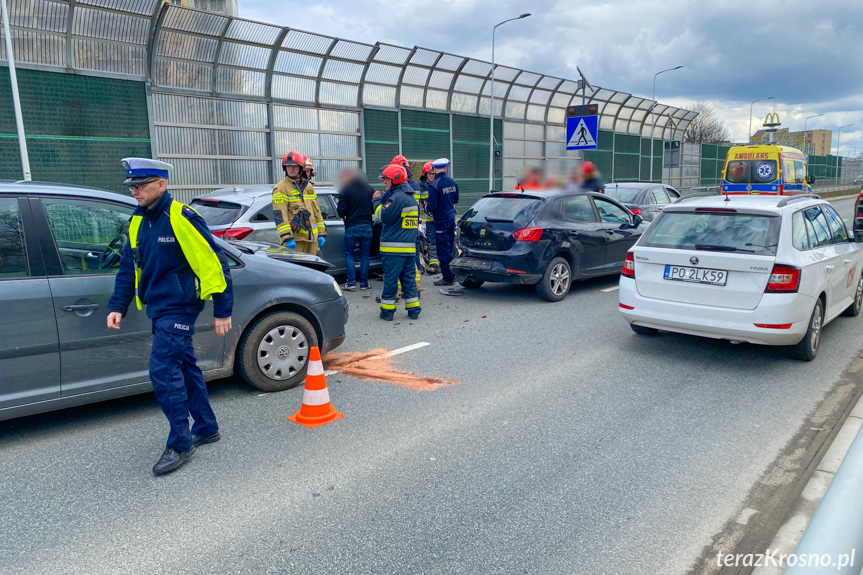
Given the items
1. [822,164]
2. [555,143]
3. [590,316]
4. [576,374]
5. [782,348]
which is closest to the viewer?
[576,374]

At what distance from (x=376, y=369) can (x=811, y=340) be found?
13.2 feet

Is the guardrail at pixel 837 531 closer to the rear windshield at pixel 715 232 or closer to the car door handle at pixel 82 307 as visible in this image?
the rear windshield at pixel 715 232

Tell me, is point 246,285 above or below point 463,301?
above

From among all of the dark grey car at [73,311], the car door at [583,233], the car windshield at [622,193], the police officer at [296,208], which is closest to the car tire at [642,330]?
the car door at [583,233]

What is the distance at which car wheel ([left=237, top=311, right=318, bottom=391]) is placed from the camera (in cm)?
495

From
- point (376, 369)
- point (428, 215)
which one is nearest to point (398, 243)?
point (376, 369)

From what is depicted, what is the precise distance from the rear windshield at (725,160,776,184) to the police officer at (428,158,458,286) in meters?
11.6

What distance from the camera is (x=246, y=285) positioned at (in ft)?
15.8

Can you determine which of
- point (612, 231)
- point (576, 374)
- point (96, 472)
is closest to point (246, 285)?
point (96, 472)

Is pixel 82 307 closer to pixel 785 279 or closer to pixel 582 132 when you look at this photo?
pixel 785 279

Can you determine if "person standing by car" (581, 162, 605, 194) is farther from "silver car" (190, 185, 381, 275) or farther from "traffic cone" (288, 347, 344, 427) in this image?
"traffic cone" (288, 347, 344, 427)

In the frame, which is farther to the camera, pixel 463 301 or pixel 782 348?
pixel 463 301

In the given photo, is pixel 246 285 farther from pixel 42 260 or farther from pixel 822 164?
pixel 822 164

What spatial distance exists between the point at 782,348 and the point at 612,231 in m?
3.94
